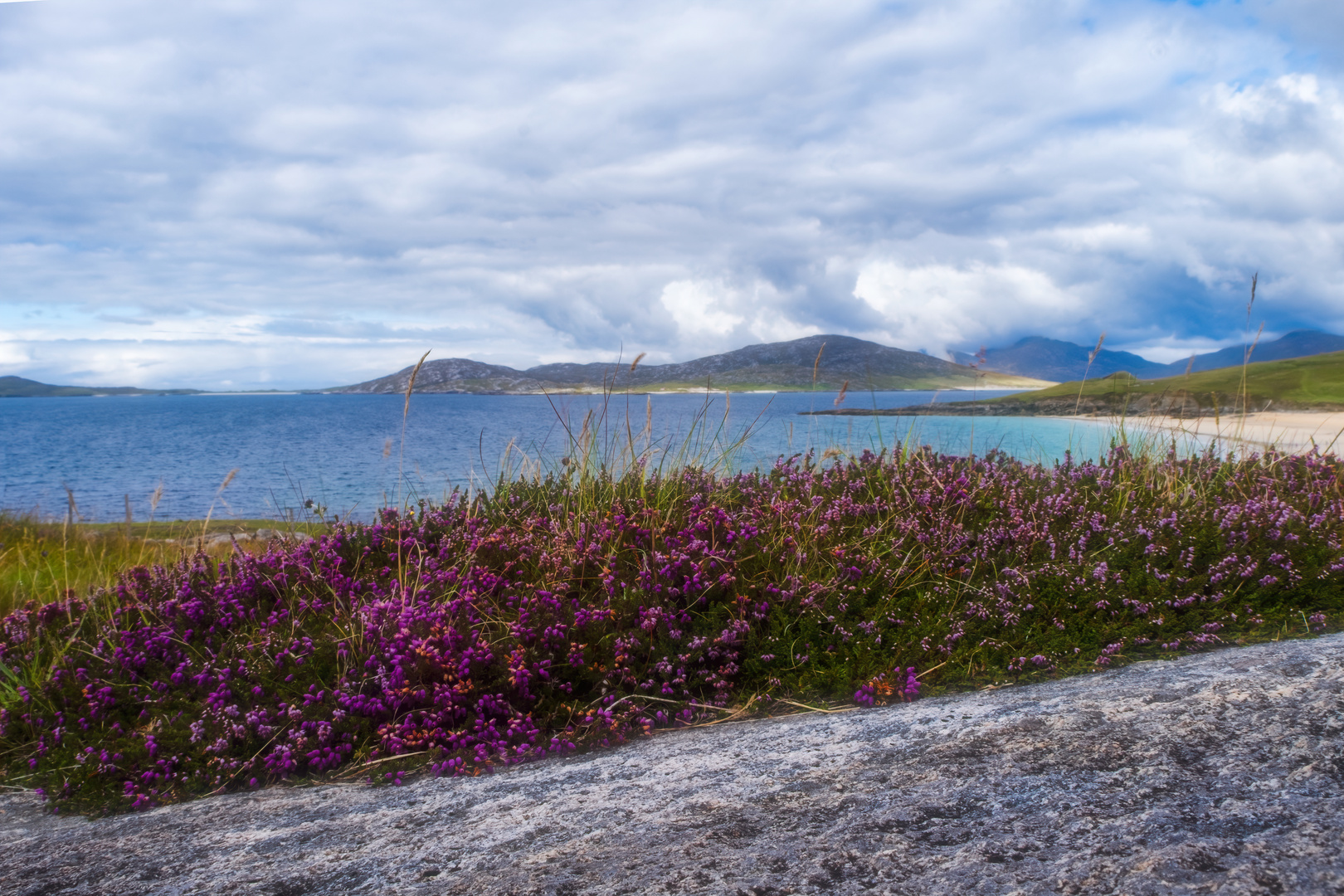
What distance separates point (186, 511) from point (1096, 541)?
30.7 meters

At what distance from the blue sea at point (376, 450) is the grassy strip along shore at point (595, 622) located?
3.01ft

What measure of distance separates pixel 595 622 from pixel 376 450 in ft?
174

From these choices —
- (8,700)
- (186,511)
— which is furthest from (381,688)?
(186,511)

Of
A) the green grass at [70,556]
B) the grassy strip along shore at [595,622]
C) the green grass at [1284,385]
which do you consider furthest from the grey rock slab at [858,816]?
the green grass at [1284,385]

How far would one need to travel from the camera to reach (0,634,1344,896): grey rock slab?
1900mm

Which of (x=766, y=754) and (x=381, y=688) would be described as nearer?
(x=766, y=754)

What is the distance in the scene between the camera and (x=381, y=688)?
3.78 m

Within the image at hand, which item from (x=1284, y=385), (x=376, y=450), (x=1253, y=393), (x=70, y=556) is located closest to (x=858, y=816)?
(x=70, y=556)

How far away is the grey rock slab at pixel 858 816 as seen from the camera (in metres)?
1.90

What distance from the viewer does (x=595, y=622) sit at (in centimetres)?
A: 412

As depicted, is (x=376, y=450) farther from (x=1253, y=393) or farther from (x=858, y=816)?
(x=1253, y=393)

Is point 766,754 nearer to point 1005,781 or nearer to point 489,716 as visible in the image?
point 1005,781

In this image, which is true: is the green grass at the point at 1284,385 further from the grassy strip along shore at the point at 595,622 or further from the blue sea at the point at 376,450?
the grassy strip along shore at the point at 595,622

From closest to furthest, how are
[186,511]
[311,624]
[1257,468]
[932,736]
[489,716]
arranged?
[932,736]
[489,716]
[311,624]
[1257,468]
[186,511]
